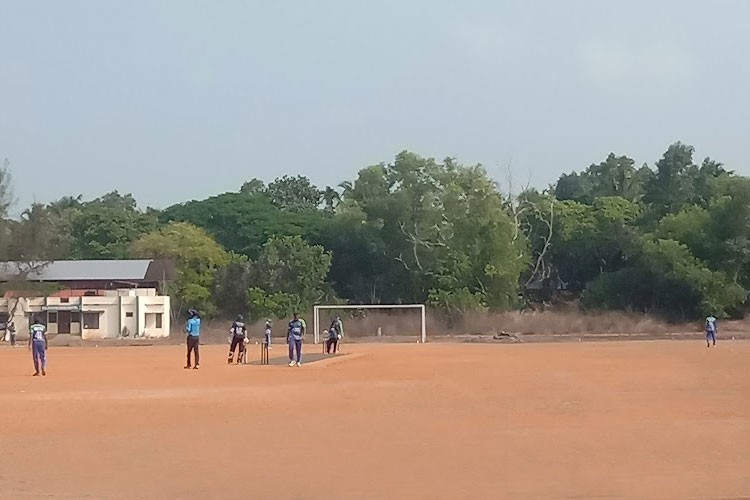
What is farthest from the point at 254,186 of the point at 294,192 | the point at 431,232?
the point at 431,232

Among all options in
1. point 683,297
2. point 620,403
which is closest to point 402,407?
point 620,403

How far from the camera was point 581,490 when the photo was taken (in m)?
9.60

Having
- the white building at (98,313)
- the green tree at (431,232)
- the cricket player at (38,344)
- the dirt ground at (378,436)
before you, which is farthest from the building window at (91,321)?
the dirt ground at (378,436)

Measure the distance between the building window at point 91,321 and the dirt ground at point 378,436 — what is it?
129 ft

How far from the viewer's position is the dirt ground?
396 inches

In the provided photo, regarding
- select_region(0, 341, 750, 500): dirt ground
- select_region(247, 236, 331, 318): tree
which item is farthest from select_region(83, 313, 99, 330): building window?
select_region(0, 341, 750, 500): dirt ground

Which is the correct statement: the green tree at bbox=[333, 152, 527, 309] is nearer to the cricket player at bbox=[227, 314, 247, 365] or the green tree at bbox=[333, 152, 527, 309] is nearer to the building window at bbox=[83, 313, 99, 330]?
the building window at bbox=[83, 313, 99, 330]

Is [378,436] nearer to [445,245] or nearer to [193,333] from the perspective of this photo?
[193,333]

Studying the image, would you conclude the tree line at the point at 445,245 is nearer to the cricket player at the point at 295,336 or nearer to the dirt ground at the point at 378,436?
the cricket player at the point at 295,336

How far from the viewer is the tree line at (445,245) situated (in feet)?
224

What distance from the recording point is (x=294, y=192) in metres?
107

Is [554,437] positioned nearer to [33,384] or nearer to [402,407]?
[402,407]

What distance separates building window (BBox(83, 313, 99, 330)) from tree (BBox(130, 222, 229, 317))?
26.9 feet

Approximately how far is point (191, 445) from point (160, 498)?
361 cm
